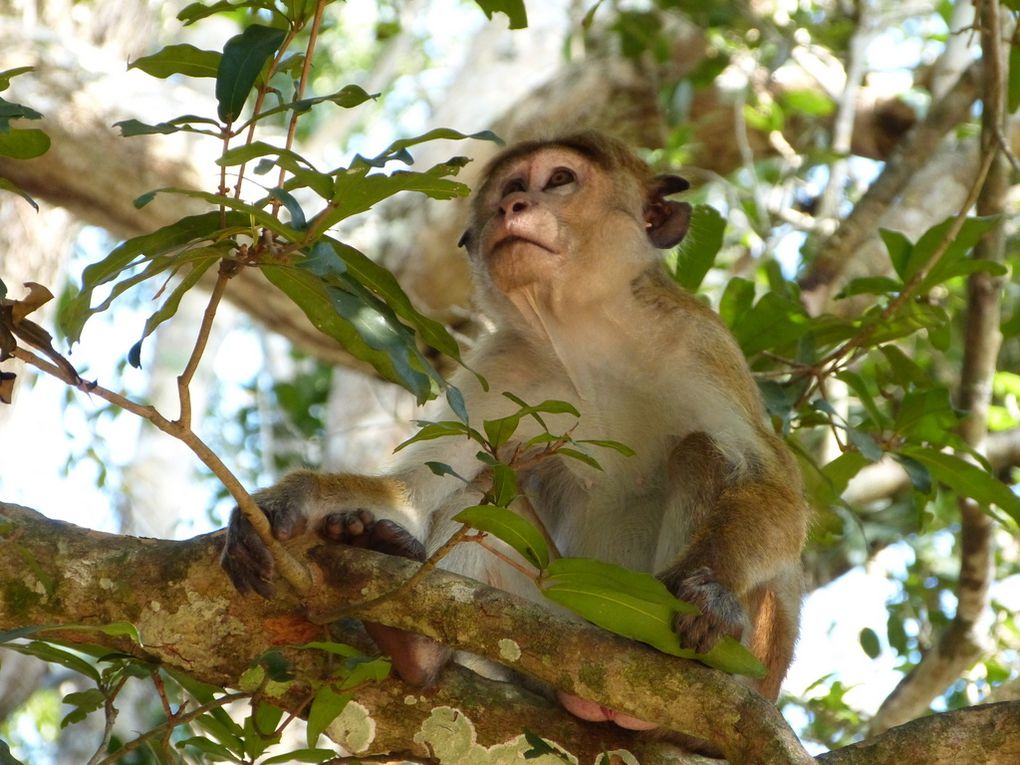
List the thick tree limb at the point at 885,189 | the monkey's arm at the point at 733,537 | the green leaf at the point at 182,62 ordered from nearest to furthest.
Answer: the green leaf at the point at 182,62 → the monkey's arm at the point at 733,537 → the thick tree limb at the point at 885,189

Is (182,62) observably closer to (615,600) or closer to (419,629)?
(419,629)

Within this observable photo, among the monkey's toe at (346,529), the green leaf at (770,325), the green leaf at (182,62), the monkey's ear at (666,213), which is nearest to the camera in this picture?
the green leaf at (182,62)

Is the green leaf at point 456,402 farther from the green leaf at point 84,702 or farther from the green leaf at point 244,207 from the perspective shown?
the green leaf at point 84,702

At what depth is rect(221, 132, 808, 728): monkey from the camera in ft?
12.8

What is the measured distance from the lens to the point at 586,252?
15.3ft

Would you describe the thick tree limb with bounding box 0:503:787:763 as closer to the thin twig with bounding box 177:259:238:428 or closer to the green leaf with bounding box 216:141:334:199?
the thin twig with bounding box 177:259:238:428

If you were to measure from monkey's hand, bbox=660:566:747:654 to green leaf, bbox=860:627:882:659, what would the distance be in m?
2.93

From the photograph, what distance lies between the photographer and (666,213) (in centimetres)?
508

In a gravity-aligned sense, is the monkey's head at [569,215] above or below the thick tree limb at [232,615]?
above

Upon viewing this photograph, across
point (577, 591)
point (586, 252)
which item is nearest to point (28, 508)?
point (577, 591)

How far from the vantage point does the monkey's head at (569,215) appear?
14.7 ft

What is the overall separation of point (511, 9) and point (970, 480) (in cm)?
219

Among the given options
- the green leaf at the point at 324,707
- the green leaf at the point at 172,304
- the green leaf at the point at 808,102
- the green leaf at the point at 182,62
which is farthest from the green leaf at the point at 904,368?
the green leaf at the point at 808,102

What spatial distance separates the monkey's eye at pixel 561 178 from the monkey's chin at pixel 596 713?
2210 mm
